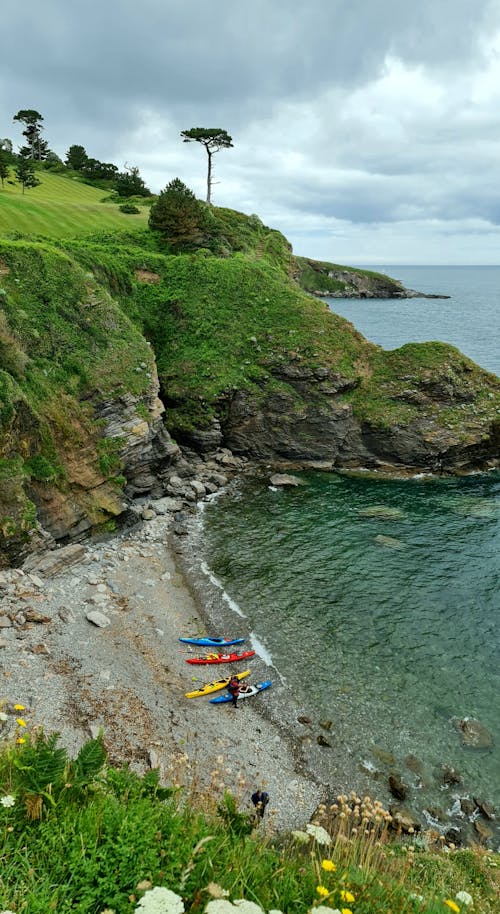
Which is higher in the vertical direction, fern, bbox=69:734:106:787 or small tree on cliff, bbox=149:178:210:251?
small tree on cliff, bbox=149:178:210:251

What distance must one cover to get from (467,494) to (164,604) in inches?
1144

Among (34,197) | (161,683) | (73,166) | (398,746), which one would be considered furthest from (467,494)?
(73,166)

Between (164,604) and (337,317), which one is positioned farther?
(337,317)

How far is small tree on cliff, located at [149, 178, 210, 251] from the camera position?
215 feet

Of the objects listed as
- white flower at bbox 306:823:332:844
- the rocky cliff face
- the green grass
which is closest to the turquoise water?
the rocky cliff face

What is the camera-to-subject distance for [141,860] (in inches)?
266

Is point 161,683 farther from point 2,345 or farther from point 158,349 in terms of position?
→ point 158,349

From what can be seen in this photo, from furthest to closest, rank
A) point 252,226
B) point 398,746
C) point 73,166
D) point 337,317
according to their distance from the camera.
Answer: point 73,166
point 252,226
point 337,317
point 398,746

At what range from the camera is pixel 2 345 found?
32.2m

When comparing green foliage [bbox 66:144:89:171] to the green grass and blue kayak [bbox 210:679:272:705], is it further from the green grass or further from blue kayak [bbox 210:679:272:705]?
blue kayak [bbox 210:679:272:705]

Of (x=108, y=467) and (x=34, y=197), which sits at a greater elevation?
(x=34, y=197)

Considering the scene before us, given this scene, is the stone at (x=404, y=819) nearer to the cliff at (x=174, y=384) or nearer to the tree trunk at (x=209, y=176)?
the cliff at (x=174, y=384)

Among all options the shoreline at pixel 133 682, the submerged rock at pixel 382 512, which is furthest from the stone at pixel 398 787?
the submerged rock at pixel 382 512

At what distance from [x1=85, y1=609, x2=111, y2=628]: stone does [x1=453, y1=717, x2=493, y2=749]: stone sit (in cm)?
1654
